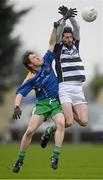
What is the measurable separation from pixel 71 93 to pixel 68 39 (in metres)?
Result: 0.99

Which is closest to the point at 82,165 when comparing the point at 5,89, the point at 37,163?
the point at 37,163

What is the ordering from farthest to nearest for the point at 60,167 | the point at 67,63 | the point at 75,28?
the point at 60,167
the point at 75,28
the point at 67,63

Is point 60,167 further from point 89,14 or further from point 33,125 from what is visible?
point 89,14

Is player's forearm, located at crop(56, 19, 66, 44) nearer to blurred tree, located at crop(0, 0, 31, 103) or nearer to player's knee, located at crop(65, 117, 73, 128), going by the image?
player's knee, located at crop(65, 117, 73, 128)

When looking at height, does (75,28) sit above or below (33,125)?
above

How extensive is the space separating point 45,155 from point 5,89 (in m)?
24.4

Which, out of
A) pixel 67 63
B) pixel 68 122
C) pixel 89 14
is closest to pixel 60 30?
pixel 67 63

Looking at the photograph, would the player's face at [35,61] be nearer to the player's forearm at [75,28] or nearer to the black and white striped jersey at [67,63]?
the black and white striped jersey at [67,63]

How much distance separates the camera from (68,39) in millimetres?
16438

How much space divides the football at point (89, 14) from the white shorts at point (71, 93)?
1.17 m

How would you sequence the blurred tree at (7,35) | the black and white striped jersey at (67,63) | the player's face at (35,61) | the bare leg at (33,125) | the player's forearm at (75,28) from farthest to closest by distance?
the blurred tree at (7,35)
the player's forearm at (75,28)
the black and white striped jersey at (67,63)
the bare leg at (33,125)
the player's face at (35,61)

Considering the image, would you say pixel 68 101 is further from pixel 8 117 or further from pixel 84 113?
pixel 8 117

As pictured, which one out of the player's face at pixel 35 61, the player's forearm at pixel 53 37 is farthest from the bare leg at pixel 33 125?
the player's forearm at pixel 53 37

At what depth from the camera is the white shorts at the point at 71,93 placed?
16547 millimetres
